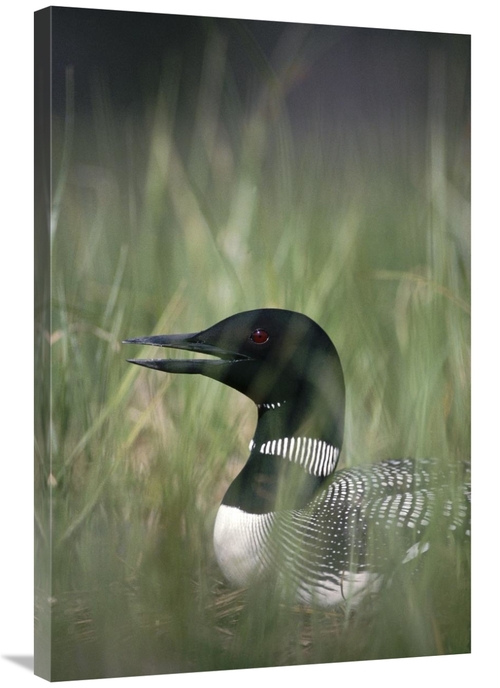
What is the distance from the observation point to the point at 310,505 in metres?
5.21

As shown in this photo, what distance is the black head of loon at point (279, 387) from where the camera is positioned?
16.7 feet

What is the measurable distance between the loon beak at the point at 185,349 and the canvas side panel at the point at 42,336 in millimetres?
292

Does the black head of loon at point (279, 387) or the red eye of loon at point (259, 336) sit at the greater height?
the red eye of loon at point (259, 336)

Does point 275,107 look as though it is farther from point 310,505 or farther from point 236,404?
point 310,505

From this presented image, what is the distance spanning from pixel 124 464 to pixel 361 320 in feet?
3.25

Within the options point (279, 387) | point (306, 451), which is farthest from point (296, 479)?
point (279, 387)

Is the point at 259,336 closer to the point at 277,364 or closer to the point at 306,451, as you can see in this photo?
the point at 277,364

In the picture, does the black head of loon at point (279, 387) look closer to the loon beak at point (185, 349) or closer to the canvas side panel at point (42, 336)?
the loon beak at point (185, 349)

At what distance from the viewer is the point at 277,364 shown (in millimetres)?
5168

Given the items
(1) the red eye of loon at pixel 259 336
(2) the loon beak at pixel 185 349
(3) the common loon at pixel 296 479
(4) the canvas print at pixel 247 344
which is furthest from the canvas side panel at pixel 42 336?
(1) the red eye of loon at pixel 259 336

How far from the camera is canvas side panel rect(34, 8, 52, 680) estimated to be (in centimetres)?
485

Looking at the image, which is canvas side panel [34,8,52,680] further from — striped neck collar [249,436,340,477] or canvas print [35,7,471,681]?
striped neck collar [249,436,340,477]

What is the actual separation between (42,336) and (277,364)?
82cm

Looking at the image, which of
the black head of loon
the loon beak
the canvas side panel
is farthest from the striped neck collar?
the canvas side panel
